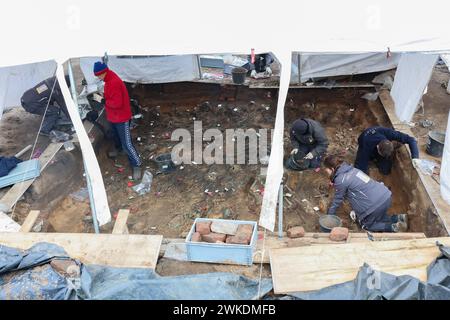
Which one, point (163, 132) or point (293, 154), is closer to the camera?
point (293, 154)

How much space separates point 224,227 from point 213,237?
0.17m

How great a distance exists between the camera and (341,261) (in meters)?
3.99

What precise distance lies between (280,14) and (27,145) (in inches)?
193

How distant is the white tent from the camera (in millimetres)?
4188

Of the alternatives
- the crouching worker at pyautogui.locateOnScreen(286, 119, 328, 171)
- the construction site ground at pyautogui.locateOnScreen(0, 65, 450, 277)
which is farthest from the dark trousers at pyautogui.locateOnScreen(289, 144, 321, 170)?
the construction site ground at pyautogui.locateOnScreen(0, 65, 450, 277)

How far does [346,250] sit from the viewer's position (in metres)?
4.12

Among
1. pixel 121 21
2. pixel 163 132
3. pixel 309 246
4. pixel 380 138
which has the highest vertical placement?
pixel 121 21

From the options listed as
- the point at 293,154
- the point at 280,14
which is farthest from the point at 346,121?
the point at 280,14

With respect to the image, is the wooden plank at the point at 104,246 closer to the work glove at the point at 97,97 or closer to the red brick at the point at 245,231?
the red brick at the point at 245,231

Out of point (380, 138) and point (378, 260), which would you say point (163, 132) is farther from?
point (378, 260)

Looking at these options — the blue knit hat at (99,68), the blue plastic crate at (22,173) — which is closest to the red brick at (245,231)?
the blue knit hat at (99,68)

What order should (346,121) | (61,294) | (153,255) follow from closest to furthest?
1. (61,294)
2. (153,255)
3. (346,121)

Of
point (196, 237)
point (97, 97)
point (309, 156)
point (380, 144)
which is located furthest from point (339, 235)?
point (97, 97)

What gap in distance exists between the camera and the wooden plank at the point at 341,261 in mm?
3809
